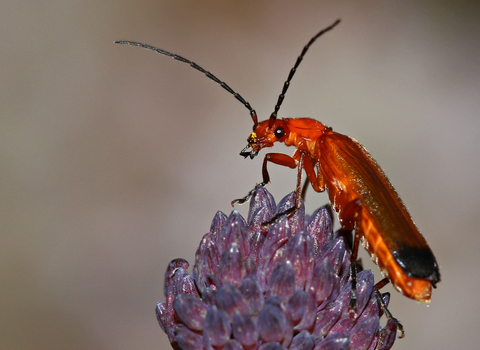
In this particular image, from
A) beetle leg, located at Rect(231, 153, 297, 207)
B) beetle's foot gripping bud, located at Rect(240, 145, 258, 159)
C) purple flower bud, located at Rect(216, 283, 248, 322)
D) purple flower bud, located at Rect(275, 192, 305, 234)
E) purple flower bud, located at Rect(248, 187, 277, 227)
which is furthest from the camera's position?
beetle's foot gripping bud, located at Rect(240, 145, 258, 159)

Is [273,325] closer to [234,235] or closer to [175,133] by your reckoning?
[234,235]

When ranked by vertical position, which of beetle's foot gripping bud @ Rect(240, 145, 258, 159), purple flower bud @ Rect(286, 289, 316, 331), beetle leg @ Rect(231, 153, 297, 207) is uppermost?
beetle's foot gripping bud @ Rect(240, 145, 258, 159)

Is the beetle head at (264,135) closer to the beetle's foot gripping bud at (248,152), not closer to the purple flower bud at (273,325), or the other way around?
the beetle's foot gripping bud at (248,152)

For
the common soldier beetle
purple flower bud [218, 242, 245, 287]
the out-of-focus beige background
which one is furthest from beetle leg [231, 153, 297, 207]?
the out-of-focus beige background

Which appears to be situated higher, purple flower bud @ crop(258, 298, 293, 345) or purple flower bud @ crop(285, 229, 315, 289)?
purple flower bud @ crop(285, 229, 315, 289)

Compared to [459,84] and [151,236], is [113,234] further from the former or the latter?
[459,84]

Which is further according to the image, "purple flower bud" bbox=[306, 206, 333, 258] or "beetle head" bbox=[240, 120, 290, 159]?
"beetle head" bbox=[240, 120, 290, 159]

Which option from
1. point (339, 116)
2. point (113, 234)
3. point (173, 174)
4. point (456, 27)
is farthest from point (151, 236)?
point (456, 27)

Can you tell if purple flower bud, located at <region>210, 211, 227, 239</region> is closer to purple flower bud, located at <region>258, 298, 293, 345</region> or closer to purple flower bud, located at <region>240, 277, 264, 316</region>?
purple flower bud, located at <region>240, 277, 264, 316</region>
